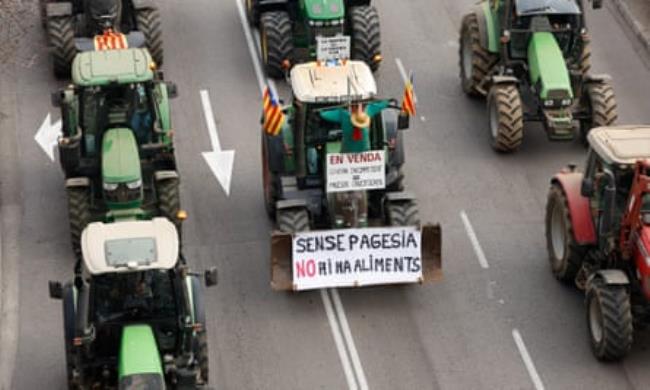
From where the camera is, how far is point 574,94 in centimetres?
3331

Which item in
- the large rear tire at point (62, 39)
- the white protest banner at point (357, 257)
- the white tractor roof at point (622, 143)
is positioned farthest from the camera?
the large rear tire at point (62, 39)

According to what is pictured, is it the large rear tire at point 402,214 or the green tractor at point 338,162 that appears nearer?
the green tractor at point 338,162

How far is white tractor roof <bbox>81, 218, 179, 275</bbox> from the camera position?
23.5 meters

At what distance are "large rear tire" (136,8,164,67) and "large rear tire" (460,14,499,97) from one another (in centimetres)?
567

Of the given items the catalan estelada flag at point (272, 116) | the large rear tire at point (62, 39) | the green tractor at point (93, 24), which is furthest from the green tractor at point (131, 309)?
the large rear tire at point (62, 39)

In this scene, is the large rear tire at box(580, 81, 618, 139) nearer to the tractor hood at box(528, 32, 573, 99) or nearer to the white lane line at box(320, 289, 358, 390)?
the tractor hood at box(528, 32, 573, 99)

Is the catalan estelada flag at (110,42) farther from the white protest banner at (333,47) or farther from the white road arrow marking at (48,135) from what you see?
the white protest banner at (333,47)

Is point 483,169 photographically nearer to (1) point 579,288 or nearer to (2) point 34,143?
(1) point 579,288

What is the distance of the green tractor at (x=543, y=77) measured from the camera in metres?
32.8

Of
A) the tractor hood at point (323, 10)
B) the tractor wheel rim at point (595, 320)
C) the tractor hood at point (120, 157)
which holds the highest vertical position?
the tractor hood at point (323, 10)

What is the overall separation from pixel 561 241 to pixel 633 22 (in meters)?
9.88

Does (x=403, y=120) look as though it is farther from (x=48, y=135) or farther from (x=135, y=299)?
(x=48, y=135)

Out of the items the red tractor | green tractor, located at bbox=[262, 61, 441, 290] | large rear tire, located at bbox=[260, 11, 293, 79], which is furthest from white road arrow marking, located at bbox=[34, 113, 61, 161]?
the red tractor

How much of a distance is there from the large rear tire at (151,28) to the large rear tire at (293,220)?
7684mm
